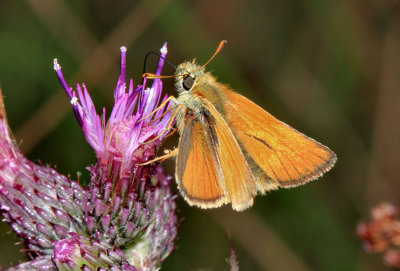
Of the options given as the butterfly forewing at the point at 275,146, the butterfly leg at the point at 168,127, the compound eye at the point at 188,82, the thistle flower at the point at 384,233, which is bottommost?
the thistle flower at the point at 384,233

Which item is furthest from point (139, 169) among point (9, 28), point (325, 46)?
point (325, 46)

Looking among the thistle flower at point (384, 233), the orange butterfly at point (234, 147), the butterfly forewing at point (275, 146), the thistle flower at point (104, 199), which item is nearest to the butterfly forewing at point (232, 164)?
the orange butterfly at point (234, 147)

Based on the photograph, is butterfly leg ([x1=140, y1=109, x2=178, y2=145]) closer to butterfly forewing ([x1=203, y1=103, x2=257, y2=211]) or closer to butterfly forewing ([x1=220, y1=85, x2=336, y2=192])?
butterfly forewing ([x1=203, y1=103, x2=257, y2=211])

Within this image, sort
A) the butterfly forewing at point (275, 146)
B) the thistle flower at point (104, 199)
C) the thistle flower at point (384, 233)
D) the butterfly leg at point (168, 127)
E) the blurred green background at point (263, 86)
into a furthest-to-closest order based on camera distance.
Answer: the blurred green background at point (263, 86)
the thistle flower at point (384, 233)
the butterfly forewing at point (275, 146)
the butterfly leg at point (168, 127)
the thistle flower at point (104, 199)

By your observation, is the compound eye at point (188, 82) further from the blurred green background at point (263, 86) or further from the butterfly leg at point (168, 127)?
the blurred green background at point (263, 86)

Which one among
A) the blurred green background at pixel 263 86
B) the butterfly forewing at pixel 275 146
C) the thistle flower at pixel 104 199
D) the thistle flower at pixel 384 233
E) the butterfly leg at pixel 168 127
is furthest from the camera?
the blurred green background at pixel 263 86

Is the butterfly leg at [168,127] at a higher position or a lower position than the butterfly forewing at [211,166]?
higher

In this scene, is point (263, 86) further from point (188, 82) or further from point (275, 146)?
point (275, 146)
